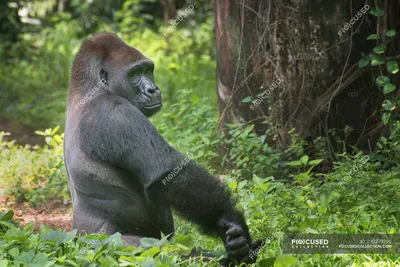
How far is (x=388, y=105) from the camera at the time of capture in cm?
575

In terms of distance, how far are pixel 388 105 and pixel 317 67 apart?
2.37ft

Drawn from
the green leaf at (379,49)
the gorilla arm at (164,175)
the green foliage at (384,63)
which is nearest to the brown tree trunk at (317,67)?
the green foliage at (384,63)

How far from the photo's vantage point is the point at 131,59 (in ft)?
15.6

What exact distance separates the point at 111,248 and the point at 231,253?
0.74 m

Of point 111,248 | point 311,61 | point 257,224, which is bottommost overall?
point 257,224

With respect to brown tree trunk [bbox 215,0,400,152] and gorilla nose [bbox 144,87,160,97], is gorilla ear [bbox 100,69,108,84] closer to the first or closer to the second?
→ gorilla nose [bbox 144,87,160,97]

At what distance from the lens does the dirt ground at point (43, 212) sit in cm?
597

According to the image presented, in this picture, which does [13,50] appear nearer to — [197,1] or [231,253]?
[197,1]

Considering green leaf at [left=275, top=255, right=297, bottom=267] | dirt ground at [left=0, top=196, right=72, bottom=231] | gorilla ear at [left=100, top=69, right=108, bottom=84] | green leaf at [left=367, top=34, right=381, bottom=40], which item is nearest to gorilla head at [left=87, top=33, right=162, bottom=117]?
gorilla ear at [left=100, top=69, right=108, bottom=84]

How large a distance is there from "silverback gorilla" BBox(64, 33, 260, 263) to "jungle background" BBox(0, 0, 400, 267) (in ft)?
0.96

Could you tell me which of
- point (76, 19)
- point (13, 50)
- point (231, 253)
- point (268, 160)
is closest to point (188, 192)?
point (231, 253)

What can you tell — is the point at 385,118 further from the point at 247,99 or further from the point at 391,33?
the point at 247,99

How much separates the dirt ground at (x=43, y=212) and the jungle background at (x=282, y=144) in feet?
0.04

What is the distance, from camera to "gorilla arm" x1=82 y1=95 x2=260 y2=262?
13.4ft
